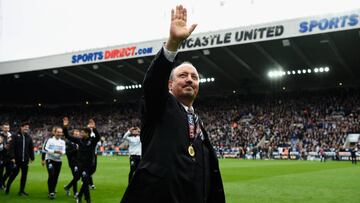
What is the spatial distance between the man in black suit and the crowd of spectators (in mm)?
33504

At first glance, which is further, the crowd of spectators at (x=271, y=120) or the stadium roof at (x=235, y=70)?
the crowd of spectators at (x=271, y=120)

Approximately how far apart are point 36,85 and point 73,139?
43.5 meters

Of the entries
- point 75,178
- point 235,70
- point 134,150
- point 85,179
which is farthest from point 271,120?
point 85,179

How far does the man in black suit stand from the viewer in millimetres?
2982

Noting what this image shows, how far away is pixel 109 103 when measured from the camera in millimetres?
58875

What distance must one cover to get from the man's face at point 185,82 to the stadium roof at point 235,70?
A: 2850cm

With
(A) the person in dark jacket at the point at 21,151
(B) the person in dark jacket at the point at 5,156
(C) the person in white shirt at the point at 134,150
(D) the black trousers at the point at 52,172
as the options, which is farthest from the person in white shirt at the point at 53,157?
(C) the person in white shirt at the point at 134,150

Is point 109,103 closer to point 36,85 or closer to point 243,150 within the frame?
point 36,85

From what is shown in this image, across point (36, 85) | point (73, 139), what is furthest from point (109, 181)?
point (36, 85)

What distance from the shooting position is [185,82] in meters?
3.35

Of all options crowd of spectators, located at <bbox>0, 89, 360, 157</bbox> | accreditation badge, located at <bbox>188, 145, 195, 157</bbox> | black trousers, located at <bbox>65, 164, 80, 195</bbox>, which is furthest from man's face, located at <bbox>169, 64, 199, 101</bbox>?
crowd of spectators, located at <bbox>0, 89, 360, 157</bbox>

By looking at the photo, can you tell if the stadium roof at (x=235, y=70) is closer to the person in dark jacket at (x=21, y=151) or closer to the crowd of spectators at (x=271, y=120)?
the crowd of spectators at (x=271, y=120)

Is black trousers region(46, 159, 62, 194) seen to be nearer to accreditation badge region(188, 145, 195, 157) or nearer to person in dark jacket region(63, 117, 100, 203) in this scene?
person in dark jacket region(63, 117, 100, 203)

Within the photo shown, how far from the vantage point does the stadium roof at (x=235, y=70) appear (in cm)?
3350
